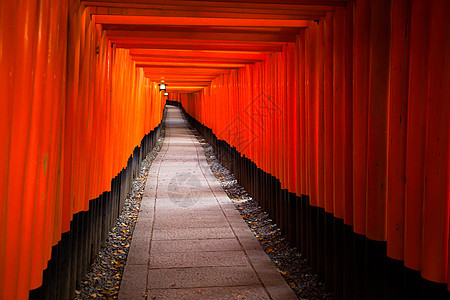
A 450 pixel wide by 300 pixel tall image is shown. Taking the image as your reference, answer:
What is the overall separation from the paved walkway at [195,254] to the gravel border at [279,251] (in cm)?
17

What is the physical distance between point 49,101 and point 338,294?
358 centimetres

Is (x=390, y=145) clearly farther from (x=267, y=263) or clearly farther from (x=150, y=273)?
(x=150, y=273)

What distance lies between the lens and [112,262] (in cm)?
623

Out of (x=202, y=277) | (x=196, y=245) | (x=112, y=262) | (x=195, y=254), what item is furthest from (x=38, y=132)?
(x=196, y=245)

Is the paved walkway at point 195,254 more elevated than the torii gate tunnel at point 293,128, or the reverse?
the torii gate tunnel at point 293,128

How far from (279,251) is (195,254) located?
4.38ft

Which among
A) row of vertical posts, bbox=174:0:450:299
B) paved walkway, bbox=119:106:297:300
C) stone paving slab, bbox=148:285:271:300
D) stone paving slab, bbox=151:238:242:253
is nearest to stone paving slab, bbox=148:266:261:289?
paved walkway, bbox=119:106:297:300

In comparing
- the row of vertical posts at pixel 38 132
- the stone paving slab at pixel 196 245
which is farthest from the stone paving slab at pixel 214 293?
the stone paving slab at pixel 196 245

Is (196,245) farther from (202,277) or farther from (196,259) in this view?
(202,277)

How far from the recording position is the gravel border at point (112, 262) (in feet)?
16.8

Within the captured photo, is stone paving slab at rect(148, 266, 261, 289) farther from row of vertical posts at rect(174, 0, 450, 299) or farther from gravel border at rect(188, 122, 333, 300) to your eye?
row of vertical posts at rect(174, 0, 450, 299)

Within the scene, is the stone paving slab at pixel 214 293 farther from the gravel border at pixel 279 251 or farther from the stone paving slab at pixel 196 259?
the stone paving slab at pixel 196 259

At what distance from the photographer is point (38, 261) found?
305 centimetres

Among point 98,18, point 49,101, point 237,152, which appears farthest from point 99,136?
point 237,152
